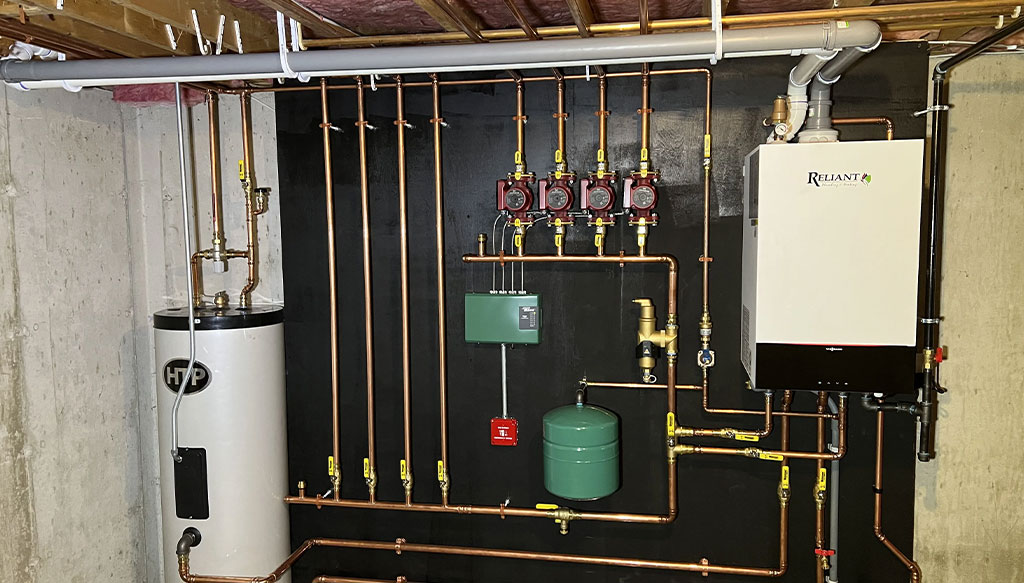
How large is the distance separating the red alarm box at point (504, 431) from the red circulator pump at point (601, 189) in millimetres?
780

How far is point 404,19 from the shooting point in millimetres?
2385

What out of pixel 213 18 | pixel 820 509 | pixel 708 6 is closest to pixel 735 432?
pixel 820 509

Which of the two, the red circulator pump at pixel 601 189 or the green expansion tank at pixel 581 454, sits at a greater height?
the red circulator pump at pixel 601 189

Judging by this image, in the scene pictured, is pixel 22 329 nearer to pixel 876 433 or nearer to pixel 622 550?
pixel 622 550

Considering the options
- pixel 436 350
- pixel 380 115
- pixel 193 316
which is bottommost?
pixel 436 350

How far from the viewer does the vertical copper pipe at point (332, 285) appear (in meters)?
2.83

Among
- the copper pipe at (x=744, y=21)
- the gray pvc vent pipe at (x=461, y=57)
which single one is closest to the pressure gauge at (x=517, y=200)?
the copper pipe at (x=744, y=21)

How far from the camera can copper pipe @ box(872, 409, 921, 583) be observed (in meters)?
2.62

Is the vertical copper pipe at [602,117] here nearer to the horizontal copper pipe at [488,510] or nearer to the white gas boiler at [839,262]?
the white gas boiler at [839,262]

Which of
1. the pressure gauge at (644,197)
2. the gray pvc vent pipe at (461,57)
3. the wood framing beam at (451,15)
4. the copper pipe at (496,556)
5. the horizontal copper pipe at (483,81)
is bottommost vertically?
the copper pipe at (496,556)

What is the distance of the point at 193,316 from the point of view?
8.45 ft

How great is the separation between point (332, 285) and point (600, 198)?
1.14 m

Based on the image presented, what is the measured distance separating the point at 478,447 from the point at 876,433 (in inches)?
61.0

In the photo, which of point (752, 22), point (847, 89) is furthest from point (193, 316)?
point (847, 89)
